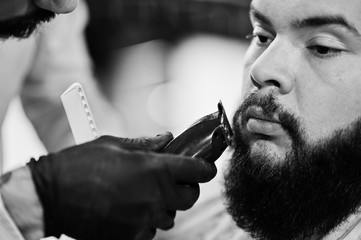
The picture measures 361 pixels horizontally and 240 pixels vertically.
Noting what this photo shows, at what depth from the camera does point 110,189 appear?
1.32 metres

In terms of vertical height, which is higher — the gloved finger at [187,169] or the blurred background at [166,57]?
the gloved finger at [187,169]

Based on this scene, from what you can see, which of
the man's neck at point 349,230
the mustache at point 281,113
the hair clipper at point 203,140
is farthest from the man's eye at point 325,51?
Answer: the man's neck at point 349,230

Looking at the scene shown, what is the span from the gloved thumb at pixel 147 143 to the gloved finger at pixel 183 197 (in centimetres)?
11

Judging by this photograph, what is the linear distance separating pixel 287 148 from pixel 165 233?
36.2 inches

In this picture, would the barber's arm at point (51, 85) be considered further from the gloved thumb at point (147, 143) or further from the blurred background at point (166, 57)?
the gloved thumb at point (147, 143)

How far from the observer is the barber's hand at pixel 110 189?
1.32 m

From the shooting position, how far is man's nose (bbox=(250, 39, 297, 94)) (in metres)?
1.51

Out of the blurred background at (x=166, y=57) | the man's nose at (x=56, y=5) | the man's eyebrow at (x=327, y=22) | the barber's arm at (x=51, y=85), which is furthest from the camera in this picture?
the blurred background at (x=166, y=57)

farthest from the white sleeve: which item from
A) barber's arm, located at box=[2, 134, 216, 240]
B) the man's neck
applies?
the man's neck

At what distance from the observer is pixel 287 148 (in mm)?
1550

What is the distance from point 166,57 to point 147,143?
3.18 meters

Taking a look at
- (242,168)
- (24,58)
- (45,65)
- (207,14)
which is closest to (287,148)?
(242,168)

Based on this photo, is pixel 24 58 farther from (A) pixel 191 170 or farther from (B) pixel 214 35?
(B) pixel 214 35

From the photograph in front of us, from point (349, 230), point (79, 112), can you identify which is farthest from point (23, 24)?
point (349, 230)
